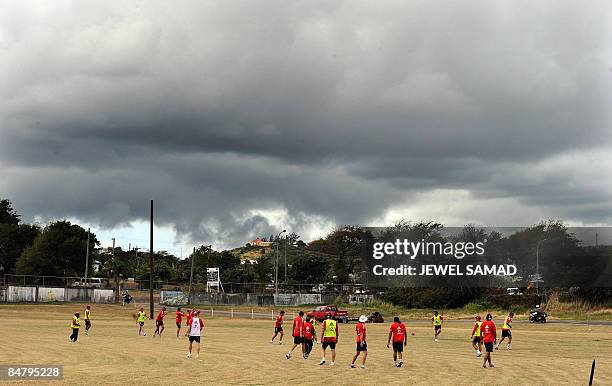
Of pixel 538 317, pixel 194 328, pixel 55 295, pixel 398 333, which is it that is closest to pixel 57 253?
pixel 55 295

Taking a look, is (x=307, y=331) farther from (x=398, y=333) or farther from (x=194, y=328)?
(x=398, y=333)

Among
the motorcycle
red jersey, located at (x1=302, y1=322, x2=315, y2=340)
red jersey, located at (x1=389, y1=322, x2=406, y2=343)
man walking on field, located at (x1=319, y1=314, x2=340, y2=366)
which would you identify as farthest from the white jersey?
the motorcycle

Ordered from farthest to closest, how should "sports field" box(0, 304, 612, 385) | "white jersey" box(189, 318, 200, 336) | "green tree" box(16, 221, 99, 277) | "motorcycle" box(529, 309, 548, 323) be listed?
"green tree" box(16, 221, 99, 277)
"motorcycle" box(529, 309, 548, 323)
"white jersey" box(189, 318, 200, 336)
"sports field" box(0, 304, 612, 385)

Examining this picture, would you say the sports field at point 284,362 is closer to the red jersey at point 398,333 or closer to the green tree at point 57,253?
the red jersey at point 398,333

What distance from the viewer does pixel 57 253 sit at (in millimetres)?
149500

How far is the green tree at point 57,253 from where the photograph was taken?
14575cm

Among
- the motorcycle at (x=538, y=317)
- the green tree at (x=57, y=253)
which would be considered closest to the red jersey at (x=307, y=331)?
the motorcycle at (x=538, y=317)

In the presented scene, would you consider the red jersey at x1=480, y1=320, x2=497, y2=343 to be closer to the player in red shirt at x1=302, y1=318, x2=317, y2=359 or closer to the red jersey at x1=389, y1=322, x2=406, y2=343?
the red jersey at x1=389, y1=322, x2=406, y2=343

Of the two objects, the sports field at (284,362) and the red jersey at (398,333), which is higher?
the red jersey at (398,333)

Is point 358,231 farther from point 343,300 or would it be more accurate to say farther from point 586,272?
point 586,272

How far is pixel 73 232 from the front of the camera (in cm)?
15388

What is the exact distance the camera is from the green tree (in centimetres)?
14575

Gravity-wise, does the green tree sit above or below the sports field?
above

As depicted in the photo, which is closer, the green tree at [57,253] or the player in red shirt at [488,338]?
the player in red shirt at [488,338]
